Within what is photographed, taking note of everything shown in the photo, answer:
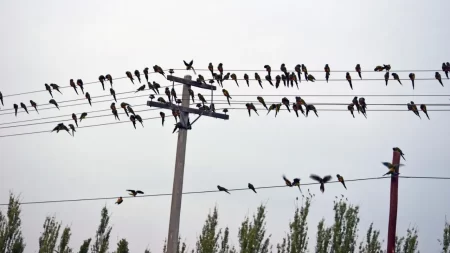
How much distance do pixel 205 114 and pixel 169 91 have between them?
1081 mm

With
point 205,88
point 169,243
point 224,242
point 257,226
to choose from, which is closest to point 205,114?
point 205,88

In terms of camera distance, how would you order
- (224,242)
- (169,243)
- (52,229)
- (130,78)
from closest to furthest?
(169,243), (130,78), (224,242), (52,229)

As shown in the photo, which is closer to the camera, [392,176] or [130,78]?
[392,176]

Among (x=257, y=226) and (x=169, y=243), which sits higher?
Result: (x=257, y=226)

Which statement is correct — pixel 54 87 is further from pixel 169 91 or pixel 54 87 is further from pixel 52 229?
pixel 52 229

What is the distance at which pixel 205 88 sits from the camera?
1692 cm

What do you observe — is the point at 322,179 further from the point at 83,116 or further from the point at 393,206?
the point at 83,116

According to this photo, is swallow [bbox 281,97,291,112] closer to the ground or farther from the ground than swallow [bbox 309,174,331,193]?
farther from the ground

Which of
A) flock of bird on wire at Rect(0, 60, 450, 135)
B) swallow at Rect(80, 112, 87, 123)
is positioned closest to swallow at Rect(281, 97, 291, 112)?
flock of bird on wire at Rect(0, 60, 450, 135)

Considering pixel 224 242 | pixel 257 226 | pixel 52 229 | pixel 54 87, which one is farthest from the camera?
pixel 52 229

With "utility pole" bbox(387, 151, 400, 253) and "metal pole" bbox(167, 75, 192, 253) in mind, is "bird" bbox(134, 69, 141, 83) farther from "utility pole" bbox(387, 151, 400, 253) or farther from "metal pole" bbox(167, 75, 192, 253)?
"utility pole" bbox(387, 151, 400, 253)

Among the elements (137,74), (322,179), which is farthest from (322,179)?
(137,74)

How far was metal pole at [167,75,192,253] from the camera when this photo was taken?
1544 centimetres

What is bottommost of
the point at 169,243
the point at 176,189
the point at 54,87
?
Answer: the point at 169,243
